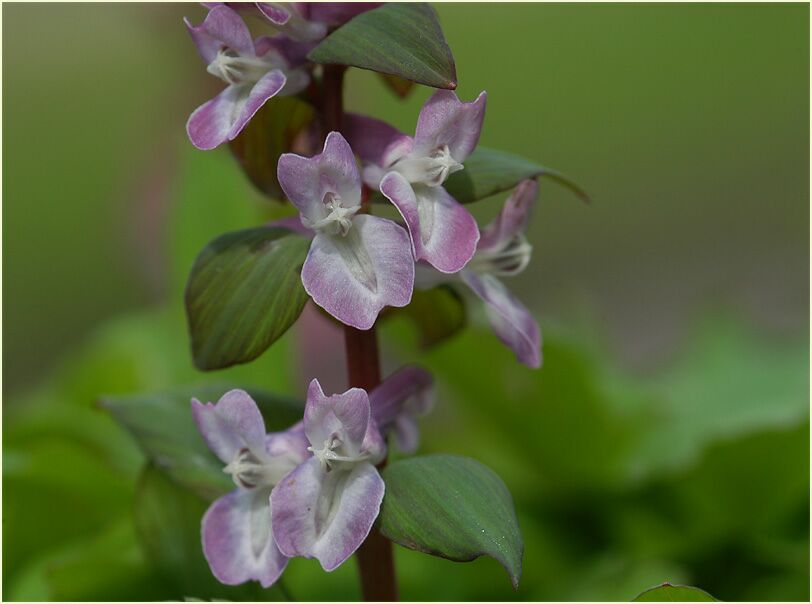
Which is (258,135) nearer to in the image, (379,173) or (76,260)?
(379,173)

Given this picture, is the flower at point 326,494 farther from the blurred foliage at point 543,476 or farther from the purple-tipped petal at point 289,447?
the blurred foliage at point 543,476

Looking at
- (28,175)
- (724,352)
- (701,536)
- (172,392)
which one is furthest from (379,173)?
(28,175)

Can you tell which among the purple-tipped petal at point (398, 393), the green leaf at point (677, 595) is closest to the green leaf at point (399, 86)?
the purple-tipped petal at point (398, 393)

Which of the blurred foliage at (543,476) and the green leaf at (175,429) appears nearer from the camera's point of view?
the green leaf at (175,429)

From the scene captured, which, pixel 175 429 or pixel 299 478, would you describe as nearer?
pixel 299 478

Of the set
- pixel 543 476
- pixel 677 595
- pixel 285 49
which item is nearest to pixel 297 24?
pixel 285 49

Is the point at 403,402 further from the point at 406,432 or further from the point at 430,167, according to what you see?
the point at 430,167
